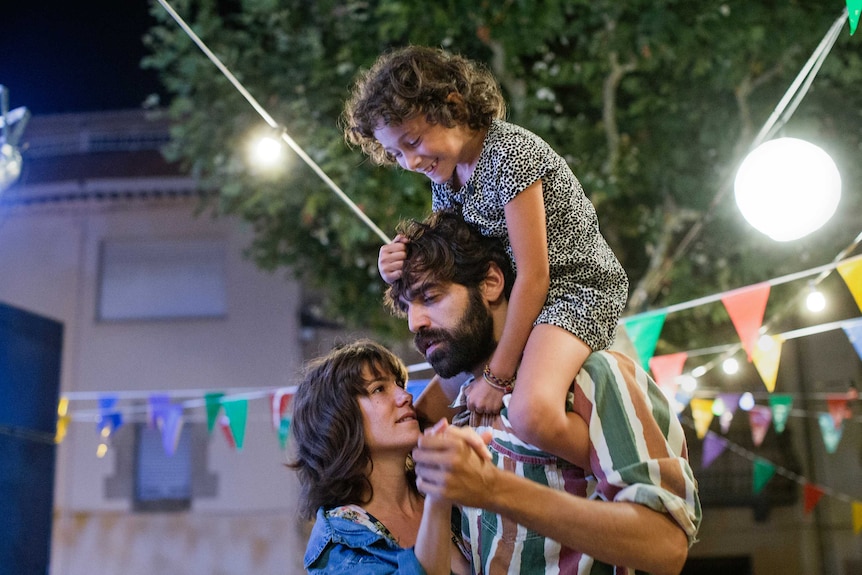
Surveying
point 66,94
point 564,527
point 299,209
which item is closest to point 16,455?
point 564,527

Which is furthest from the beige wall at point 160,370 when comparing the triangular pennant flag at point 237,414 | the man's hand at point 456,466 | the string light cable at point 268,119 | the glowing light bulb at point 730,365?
the man's hand at point 456,466

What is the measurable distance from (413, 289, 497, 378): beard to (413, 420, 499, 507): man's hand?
56 cm

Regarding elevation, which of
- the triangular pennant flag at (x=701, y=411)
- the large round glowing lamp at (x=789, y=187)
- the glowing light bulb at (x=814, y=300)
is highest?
the large round glowing lamp at (x=789, y=187)

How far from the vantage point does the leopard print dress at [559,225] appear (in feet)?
Result: 6.78

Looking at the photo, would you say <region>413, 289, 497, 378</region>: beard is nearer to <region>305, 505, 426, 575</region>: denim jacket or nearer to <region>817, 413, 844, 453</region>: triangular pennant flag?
<region>305, 505, 426, 575</region>: denim jacket

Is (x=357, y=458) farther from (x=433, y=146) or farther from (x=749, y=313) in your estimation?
(x=749, y=313)

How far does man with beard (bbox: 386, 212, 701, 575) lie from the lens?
156 cm

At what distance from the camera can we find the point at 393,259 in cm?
219

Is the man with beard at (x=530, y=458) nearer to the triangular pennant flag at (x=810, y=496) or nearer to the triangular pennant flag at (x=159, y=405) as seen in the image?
the triangular pennant flag at (x=159, y=405)

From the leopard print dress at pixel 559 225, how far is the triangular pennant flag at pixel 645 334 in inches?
108

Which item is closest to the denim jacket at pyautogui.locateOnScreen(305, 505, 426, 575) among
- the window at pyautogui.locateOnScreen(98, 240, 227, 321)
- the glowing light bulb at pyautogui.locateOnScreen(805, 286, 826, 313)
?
the glowing light bulb at pyautogui.locateOnScreen(805, 286, 826, 313)

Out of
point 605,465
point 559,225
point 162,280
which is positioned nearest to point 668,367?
point 559,225

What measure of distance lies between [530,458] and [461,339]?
1.05 feet

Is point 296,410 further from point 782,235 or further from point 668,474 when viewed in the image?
point 782,235
